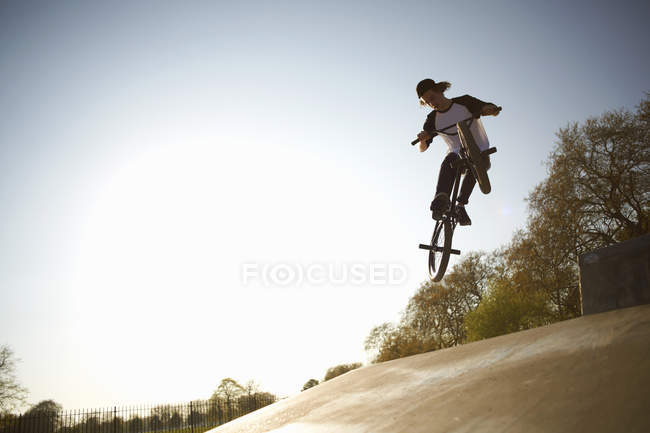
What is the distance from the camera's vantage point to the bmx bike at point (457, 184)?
205 inches

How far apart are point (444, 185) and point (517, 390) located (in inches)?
134

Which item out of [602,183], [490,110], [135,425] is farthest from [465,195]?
[135,425]

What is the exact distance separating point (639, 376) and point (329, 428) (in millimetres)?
2518

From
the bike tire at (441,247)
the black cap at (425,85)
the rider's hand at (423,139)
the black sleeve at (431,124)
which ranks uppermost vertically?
the black cap at (425,85)

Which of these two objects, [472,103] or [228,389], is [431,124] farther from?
[228,389]

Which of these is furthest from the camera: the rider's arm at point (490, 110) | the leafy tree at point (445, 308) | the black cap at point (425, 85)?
the leafy tree at point (445, 308)

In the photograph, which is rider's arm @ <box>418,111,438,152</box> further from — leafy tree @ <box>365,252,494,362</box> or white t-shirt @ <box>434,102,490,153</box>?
leafy tree @ <box>365,252,494,362</box>

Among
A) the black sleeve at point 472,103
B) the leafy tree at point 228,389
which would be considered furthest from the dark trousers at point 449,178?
the leafy tree at point 228,389

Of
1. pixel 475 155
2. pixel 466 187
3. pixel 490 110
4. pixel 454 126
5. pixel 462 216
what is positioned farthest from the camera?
pixel 462 216

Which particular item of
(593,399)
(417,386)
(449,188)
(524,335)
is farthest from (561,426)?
(449,188)

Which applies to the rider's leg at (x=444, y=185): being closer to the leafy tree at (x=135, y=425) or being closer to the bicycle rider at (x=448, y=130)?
the bicycle rider at (x=448, y=130)

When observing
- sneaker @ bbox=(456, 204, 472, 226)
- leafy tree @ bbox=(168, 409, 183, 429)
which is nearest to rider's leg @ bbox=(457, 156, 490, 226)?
sneaker @ bbox=(456, 204, 472, 226)

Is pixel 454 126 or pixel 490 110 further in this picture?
pixel 454 126

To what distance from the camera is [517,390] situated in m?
2.94
